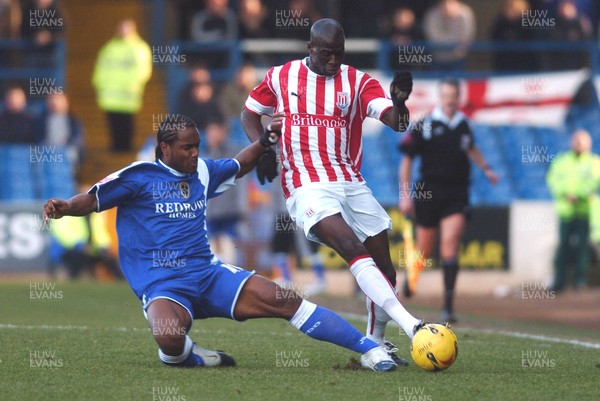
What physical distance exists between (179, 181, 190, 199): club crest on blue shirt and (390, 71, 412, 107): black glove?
145 cm

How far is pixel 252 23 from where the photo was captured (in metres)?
20.3

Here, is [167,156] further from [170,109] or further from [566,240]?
[170,109]

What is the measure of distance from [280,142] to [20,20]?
13018 mm

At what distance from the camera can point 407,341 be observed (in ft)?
A: 31.5

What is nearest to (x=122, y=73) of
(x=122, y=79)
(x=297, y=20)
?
(x=122, y=79)

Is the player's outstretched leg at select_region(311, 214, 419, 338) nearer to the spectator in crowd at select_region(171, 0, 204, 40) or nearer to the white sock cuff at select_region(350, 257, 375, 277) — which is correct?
the white sock cuff at select_region(350, 257, 375, 277)

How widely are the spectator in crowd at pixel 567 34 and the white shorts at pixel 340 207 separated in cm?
1285

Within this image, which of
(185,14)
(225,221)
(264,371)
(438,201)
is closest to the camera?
(264,371)

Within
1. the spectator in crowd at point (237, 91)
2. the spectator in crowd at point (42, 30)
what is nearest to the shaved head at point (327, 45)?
the spectator in crowd at point (237, 91)

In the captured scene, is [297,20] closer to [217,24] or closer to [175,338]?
[217,24]

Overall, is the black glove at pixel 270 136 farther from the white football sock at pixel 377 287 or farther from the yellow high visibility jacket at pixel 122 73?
the yellow high visibility jacket at pixel 122 73

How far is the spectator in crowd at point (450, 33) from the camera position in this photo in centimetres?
2030

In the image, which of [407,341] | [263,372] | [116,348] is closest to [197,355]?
[263,372]

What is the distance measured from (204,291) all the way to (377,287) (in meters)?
1.10
